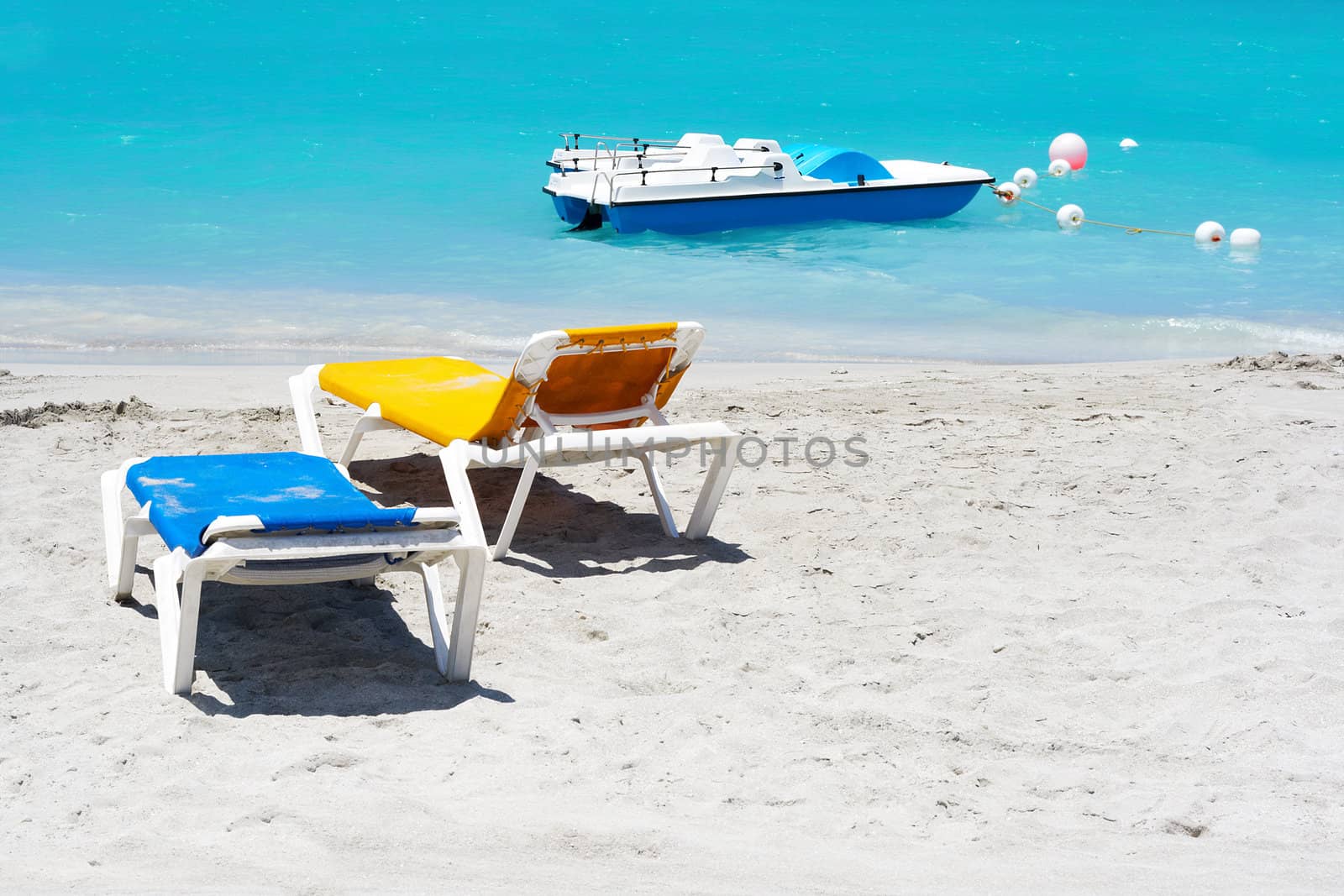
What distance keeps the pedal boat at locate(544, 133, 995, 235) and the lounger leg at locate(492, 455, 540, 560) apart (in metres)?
11.1

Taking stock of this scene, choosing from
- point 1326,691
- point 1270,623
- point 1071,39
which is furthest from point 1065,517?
point 1071,39

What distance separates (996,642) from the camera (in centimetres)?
405

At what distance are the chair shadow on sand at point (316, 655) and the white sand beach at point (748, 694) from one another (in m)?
0.01

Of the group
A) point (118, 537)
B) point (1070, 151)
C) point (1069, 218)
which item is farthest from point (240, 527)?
point (1070, 151)

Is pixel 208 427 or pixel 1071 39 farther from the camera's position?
pixel 1071 39

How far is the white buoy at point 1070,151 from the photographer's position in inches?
928

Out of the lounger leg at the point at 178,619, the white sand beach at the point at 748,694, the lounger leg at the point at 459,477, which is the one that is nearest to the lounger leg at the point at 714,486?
the white sand beach at the point at 748,694

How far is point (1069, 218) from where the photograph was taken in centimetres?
1822

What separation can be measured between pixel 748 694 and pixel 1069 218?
16.1 m

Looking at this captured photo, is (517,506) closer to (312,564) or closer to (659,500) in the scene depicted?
(659,500)

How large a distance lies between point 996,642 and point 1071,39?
158ft

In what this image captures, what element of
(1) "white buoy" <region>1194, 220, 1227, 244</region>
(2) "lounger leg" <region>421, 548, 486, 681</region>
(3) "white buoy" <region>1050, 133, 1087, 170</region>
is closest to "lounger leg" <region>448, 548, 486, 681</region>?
(2) "lounger leg" <region>421, 548, 486, 681</region>

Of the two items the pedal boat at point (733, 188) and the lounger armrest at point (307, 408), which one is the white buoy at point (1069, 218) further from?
the lounger armrest at point (307, 408)

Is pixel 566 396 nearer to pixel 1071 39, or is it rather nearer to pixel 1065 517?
pixel 1065 517
